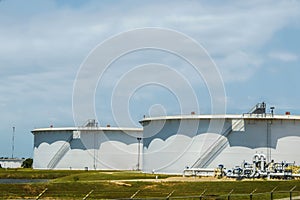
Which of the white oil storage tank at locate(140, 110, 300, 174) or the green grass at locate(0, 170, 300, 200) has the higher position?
the white oil storage tank at locate(140, 110, 300, 174)

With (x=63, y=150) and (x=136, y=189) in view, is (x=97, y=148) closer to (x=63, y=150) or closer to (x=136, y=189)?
(x=63, y=150)

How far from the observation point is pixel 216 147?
7125 centimetres

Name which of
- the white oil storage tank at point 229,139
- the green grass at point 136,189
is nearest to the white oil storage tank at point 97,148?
the white oil storage tank at point 229,139

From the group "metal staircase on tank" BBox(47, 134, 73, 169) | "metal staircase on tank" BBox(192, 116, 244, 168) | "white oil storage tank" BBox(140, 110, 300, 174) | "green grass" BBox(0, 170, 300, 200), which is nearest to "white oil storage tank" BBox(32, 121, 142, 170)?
"metal staircase on tank" BBox(47, 134, 73, 169)

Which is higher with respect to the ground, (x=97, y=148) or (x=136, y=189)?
(x=97, y=148)

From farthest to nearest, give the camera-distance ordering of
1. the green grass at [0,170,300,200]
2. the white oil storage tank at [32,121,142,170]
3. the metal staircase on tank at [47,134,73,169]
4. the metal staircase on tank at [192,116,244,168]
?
the metal staircase on tank at [47,134,73,169], the white oil storage tank at [32,121,142,170], the metal staircase on tank at [192,116,244,168], the green grass at [0,170,300,200]

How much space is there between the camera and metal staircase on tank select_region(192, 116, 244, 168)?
71.2 meters

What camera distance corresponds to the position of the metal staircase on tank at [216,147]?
7119 cm

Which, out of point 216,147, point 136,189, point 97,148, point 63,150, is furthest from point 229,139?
point 63,150

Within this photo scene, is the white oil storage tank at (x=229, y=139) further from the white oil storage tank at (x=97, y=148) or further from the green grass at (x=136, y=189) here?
the white oil storage tank at (x=97, y=148)

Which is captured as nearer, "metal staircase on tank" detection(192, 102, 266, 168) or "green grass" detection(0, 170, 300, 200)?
"green grass" detection(0, 170, 300, 200)

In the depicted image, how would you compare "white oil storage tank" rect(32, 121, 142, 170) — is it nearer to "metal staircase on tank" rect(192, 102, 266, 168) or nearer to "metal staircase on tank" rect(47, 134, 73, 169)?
"metal staircase on tank" rect(47, 134, 73, 169)

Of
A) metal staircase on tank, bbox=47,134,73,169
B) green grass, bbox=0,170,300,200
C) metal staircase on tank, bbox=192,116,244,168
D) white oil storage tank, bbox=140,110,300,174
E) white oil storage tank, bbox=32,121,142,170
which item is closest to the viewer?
green grass, bbox=0,170,300,200

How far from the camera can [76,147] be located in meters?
100
